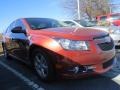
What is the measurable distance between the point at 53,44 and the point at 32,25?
5.25 ft

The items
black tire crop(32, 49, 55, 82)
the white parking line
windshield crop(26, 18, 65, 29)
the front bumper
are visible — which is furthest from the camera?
windshield crop(26, 18, 65, 29)

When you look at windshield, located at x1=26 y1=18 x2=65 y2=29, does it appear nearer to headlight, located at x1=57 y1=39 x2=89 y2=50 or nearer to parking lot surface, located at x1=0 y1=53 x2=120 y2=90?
parking lot surface, located at x1=0 y1=53 x2=120 y2=90

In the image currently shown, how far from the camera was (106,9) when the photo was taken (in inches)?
1836

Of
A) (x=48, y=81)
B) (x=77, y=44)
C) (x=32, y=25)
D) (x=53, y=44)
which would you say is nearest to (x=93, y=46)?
(x=77, y=44)

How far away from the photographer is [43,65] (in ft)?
20.7

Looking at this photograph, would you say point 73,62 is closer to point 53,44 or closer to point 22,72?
point 53,44

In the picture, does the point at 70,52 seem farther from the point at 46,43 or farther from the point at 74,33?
the point at 46,43

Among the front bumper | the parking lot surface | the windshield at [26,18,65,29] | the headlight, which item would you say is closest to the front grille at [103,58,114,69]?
the front bumper

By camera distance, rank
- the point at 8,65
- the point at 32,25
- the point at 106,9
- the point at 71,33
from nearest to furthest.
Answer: the point at 71,33 < the point at 32,25 < the point at 8,65 < the point at 106,9

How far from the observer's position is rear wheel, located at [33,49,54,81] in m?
6.00

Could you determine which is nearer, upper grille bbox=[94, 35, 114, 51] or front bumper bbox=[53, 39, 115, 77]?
front bumper bbox=[53, 39, 115, 77]

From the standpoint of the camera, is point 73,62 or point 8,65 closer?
point 73,62

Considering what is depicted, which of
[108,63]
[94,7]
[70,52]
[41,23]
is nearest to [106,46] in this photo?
[108,63]

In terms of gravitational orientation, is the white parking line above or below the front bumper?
below
